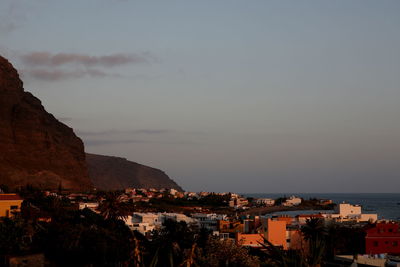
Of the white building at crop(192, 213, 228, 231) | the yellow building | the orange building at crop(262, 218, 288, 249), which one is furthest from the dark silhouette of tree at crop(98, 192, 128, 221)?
the white building at crop(192, 213, 228, 231)

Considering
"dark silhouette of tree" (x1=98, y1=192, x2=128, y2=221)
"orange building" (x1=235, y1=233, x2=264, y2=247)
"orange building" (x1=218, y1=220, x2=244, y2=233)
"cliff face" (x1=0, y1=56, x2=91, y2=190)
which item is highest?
"cliff face" (x1=0, y1=56, x2=91, y2=190)

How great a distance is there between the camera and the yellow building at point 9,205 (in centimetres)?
7619

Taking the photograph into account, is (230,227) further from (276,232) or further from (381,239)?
(381,239)

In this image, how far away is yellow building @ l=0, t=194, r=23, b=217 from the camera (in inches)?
3000

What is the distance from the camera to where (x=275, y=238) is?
78.4 meters

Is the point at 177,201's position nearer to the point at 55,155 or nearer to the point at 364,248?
the point at 55,155

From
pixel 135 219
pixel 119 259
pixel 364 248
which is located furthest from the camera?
pixel 135 219

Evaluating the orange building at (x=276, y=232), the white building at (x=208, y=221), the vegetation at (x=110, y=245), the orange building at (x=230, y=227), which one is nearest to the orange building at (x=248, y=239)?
the orange building at (x=276, y=232)

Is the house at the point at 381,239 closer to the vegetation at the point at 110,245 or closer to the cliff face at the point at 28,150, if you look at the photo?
the vegetation at the point at 110,245

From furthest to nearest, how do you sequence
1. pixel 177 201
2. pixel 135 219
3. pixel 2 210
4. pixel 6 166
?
pixel 177 201 < pixel 6 166 < pixel 135 219 < pixel 2 210

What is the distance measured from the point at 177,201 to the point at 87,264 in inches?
5220

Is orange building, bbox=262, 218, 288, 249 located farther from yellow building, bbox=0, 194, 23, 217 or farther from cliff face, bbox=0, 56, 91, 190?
cliff face, bbox=0, 56, 91, 190

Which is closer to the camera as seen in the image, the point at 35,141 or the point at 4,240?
the point at 4,240

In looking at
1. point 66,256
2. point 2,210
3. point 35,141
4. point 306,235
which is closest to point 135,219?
point 2,210
